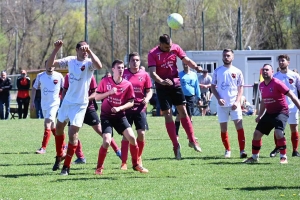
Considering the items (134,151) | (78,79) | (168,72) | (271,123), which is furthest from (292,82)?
(78,79)

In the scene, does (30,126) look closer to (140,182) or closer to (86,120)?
(86,120)

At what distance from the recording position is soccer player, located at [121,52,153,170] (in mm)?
11734

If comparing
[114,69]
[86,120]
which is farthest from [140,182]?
[86,120]

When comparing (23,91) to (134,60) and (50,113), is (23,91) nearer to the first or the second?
(50,113)

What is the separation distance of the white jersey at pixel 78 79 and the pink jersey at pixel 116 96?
263mm

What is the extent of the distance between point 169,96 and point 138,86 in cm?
124

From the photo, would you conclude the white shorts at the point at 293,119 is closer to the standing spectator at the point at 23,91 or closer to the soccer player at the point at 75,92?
the soccer player at the point at 75,92

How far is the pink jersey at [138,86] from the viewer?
11.8 metres

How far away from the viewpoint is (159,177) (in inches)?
419

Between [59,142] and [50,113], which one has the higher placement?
[50,113]

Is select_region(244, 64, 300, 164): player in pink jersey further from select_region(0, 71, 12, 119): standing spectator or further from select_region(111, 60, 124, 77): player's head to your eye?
select_region(0, 71, 12, 119): standing spectator

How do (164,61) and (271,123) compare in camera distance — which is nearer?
(271,123)

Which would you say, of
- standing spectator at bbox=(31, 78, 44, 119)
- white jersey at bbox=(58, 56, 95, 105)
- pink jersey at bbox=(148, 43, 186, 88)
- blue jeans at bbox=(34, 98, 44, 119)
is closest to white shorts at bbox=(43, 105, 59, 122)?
pink jersey at bbox=(148, 43, 186, 88)

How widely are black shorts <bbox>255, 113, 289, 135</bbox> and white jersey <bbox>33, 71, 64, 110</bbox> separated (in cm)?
476
